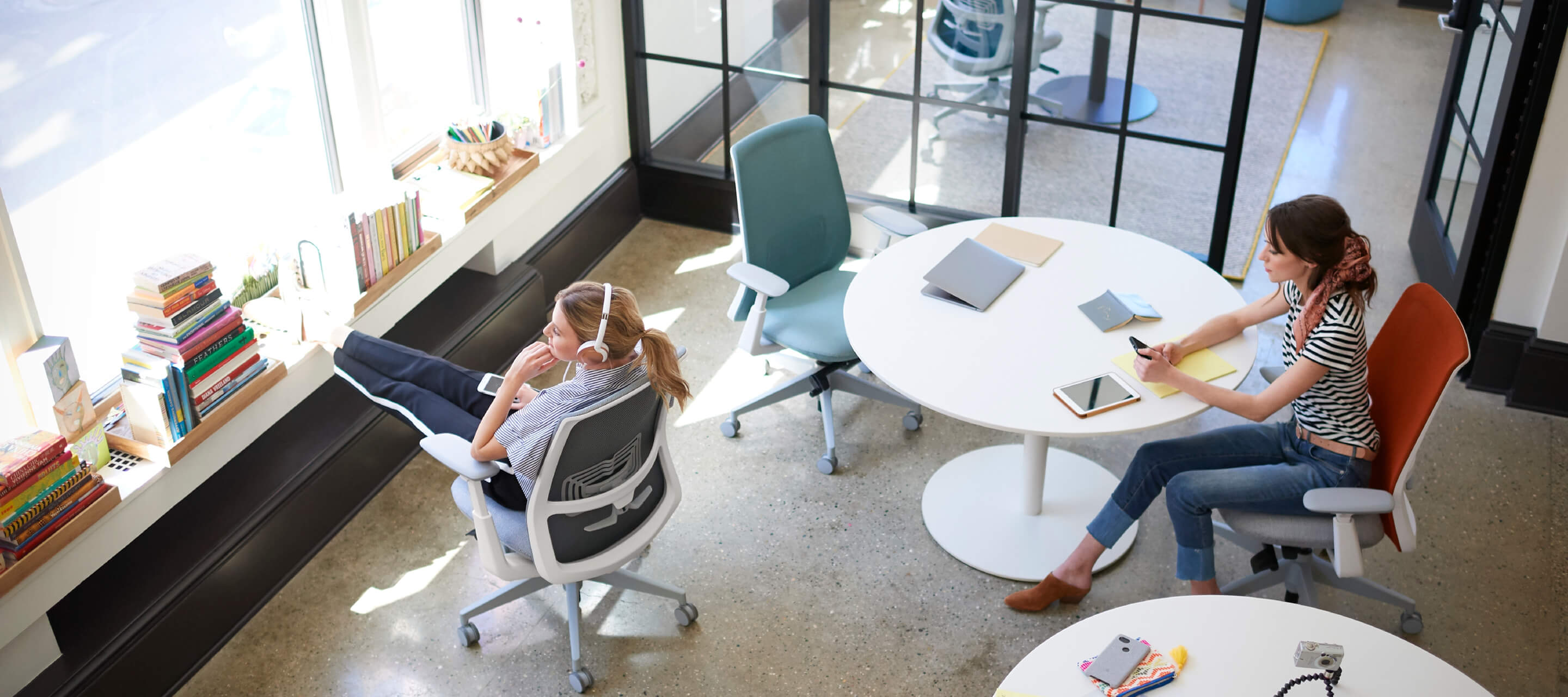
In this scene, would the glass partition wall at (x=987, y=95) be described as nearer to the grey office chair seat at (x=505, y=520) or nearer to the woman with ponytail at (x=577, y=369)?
the woman with ponytail at (x=577, y=369)

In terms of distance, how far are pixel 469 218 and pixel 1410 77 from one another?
17.5ft

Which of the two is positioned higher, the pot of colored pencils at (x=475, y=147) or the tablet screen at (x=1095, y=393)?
the pot of colored pencils at (x=475, y=147)

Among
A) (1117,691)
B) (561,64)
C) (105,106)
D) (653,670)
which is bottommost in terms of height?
(653,670)

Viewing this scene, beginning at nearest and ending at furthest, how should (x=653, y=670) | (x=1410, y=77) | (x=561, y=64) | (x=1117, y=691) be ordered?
(x=1117, y=691) < (x=653, y=670) < (x=561, y=64) < (x=1410, y=77)

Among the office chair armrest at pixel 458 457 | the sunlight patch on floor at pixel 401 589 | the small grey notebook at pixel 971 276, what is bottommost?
the sunlight patch on floor at pixel 401 589

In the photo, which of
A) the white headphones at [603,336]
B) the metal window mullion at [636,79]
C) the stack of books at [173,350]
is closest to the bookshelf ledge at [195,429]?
the stack of books at [173,350]

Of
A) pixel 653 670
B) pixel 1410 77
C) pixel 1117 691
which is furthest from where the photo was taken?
pixel 1410 77

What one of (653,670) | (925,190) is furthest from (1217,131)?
(653,670)

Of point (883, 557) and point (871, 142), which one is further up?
point (871, 142)

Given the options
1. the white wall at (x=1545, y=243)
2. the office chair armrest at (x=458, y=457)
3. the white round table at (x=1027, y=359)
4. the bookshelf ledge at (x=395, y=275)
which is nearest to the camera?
the office chair armrest at (x=458, y=457)

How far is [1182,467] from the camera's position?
3.10 m

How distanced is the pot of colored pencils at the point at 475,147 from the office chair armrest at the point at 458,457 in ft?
5.42

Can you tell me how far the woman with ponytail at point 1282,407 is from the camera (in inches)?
109

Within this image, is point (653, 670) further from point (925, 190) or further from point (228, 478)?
point (925, 190)
